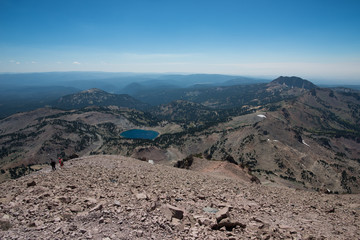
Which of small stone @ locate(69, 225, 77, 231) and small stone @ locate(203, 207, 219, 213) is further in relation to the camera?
small stone @ locate(203, 207, 219, 213)

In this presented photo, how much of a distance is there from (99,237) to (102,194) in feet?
16.2

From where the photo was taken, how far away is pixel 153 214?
36.3 ft

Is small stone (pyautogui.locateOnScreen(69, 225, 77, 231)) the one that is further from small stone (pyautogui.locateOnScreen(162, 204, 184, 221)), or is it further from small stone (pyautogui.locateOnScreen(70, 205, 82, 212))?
small stone (pyautogui.locateOnScreen(162, 204, 184, 221))

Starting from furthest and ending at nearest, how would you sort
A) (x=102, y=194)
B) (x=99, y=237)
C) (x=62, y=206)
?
(x=102, y=194) < (x=62, y=206) < (x=99, y=237)

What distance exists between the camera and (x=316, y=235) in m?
10.9

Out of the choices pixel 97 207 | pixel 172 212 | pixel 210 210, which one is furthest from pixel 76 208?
pixel 210 210

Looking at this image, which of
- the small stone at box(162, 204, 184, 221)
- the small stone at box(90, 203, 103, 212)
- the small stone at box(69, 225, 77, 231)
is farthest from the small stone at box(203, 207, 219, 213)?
the small stone at box(69, 225, 77, 231)

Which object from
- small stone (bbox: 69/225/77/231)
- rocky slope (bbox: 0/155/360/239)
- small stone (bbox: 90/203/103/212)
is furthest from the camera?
small stone (bbox: 90/203/103/212)

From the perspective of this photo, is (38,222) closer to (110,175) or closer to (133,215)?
(133,215)

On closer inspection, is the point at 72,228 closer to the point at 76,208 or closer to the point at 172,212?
the point at 76,208

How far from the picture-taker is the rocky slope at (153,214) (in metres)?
9.45

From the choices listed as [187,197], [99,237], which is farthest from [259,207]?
[99,237]

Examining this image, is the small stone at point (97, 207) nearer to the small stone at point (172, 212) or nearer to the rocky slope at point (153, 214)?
the rocky slope at point (153, 214)

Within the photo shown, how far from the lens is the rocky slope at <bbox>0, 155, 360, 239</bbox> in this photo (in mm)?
9453
